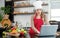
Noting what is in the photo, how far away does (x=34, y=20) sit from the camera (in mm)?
3830

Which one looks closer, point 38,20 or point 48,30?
point 48,30

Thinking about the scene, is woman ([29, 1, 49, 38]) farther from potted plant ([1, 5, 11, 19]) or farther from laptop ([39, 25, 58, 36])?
potted plant ([1, 5, 11, 19])

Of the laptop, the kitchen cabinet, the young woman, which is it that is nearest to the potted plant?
the kitchen cabinet

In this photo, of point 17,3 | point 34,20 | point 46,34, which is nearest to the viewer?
point 46,34

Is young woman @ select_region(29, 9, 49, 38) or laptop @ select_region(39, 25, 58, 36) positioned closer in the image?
laptop @ select_region(39, 25, 58, 36)

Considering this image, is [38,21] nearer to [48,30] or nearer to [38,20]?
[38,20]

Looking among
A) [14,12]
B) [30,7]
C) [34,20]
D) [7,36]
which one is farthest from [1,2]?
[7,36]

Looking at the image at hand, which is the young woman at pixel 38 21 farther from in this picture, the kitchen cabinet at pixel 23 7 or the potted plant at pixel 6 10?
the potted plant at pixel 6 10

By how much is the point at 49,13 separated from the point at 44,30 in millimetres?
3740

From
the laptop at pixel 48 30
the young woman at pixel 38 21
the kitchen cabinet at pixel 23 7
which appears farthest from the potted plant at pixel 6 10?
the laptop at pixel 48 30

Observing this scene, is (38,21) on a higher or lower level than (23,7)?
lower

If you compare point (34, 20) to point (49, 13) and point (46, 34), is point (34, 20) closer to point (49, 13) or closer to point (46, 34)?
point (46, 34)

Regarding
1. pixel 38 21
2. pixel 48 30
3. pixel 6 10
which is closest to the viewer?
pixel 48 30

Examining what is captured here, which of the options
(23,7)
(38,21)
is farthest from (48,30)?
(23,7)
